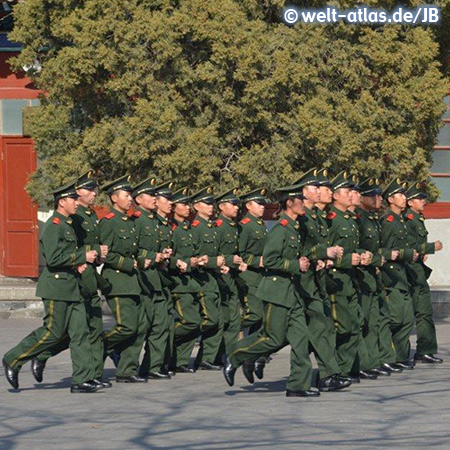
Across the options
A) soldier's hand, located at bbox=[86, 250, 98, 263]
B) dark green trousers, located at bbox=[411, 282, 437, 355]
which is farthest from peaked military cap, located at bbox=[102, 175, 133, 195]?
dark green trousers, located at bbox=[411, 282, 437, 355]

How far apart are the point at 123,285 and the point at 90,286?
747 millimetres

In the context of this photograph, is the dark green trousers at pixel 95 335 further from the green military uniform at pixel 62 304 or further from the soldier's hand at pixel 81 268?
the soldier's hand at pixel 81 268

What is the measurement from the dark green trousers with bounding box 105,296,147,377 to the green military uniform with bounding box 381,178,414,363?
2506mm

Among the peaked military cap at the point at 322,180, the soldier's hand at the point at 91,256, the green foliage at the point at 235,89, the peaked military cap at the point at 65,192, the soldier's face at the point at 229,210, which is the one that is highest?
the green foliage at the point at 235,89

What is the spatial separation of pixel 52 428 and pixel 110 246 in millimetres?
3613

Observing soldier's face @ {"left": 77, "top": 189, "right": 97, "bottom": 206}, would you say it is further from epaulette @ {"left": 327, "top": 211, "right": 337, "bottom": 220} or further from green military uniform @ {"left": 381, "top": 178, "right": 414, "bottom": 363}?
green military uniform @ {"left": 381, "top": 178, "right": 414, "bottom": 363}

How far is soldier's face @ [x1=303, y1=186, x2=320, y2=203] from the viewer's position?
51.1 feet

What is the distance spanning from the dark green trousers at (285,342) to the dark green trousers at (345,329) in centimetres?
99

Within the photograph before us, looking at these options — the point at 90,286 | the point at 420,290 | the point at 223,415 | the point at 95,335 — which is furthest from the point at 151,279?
the point at 223,415

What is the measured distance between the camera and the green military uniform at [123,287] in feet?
53.7

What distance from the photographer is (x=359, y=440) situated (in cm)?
1212

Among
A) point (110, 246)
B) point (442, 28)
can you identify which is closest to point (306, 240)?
point (110, 246)

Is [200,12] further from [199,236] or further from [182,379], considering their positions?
[182,379]

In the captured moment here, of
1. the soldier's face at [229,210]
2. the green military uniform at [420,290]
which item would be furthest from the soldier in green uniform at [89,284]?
the green military uniform at [420,290]
